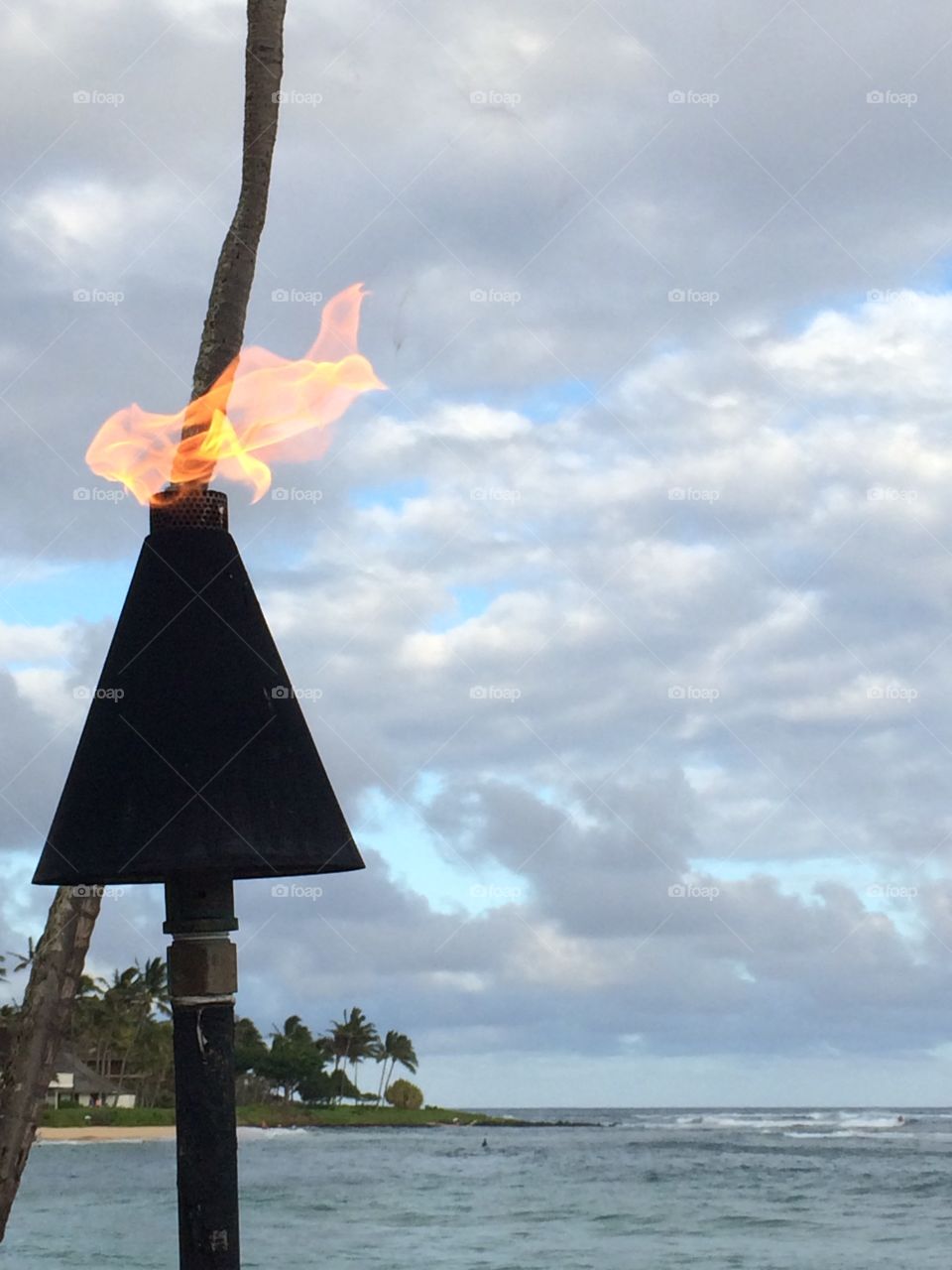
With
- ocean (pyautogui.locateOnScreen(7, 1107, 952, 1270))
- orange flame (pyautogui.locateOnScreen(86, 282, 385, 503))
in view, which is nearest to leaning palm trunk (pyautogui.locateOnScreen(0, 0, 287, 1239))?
orange flame (pyautogui.locateOnScreen(86, 282, 385, 503))

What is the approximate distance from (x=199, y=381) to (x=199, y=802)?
11.4 feet

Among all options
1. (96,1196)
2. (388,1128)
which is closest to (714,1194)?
(96,1196)

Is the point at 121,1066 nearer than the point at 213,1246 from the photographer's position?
No

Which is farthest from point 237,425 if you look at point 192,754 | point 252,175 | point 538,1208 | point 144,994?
point 144,994

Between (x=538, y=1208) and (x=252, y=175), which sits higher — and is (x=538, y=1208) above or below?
below

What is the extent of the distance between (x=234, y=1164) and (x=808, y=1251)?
130 ft

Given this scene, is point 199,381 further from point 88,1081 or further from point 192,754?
point 88,1081

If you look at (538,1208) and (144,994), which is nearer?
(538,1208)

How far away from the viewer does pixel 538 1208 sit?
5341cm

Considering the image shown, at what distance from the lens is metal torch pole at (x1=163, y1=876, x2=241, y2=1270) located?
344cm

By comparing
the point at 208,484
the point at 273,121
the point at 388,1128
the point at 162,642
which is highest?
the point at 273,121

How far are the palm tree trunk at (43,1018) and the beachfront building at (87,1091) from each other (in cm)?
10198

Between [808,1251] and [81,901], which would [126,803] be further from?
[808,1251]

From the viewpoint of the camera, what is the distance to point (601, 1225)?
47.7 m
